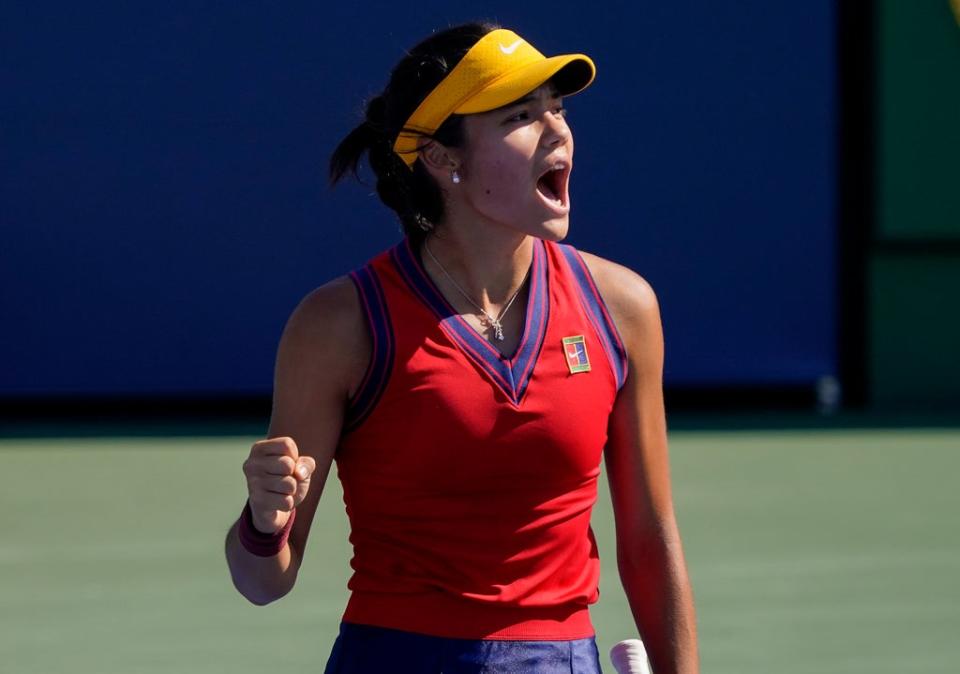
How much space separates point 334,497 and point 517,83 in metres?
4.90

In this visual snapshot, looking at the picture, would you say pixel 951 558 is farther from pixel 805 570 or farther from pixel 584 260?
pixel 584 260

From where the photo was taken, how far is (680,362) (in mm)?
9875

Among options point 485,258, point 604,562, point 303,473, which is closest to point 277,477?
point 303,473

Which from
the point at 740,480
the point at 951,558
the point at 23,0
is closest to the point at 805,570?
the point at 951,558

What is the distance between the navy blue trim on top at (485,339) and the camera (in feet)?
8.49

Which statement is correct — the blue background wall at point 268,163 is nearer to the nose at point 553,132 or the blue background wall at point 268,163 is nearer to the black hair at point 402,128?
the black hair at point 402,128

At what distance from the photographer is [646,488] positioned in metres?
2.73

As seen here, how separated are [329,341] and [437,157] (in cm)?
39

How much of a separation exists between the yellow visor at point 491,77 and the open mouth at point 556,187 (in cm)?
12

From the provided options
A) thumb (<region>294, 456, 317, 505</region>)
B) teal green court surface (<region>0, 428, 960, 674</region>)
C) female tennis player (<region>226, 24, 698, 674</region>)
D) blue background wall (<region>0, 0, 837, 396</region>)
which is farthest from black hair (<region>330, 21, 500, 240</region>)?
blue background wall (<region>0, 0, 837, 396</region>)

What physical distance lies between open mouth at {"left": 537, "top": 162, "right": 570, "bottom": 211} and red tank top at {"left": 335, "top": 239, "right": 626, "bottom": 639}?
18 centimetres

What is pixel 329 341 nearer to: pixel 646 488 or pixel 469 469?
pixel 469 469

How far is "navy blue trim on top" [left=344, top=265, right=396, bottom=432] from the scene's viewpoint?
2.55 meters

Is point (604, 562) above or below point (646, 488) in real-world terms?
below
